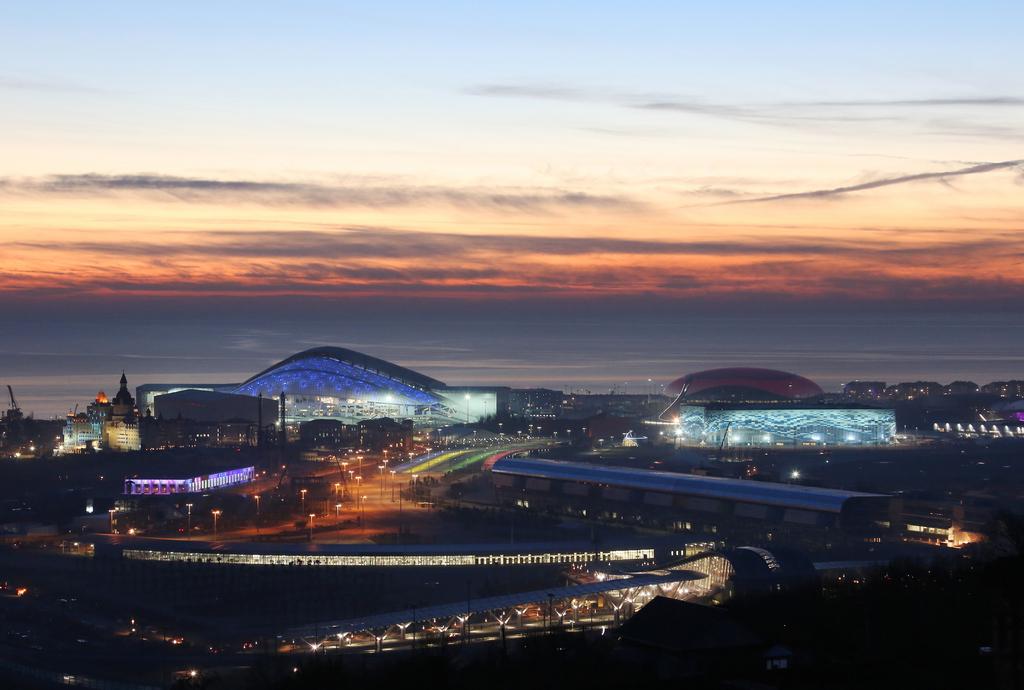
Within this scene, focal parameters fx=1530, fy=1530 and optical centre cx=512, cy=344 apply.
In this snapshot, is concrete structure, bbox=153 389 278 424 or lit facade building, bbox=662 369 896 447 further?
concrete structure, bbox=153 389 278 424

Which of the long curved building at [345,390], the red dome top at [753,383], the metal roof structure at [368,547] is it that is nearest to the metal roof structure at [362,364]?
the long curved building at [345,390]

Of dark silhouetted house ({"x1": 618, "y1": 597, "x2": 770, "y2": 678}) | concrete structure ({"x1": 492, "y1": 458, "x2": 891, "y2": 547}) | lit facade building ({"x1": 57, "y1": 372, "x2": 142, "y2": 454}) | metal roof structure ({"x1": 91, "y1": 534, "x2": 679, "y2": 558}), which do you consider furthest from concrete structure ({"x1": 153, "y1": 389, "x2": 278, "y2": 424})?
dark silhouetted house ({"x1": 618, "y1": 597, "x2": 770, "y2": 678})

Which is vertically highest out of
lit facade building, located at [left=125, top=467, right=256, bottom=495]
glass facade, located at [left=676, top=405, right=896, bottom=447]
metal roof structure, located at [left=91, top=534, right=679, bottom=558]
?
glass facade, located at [left=676, top=405, right=896, bottom=447]

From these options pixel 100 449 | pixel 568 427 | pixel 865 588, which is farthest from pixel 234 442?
pixel 865 588

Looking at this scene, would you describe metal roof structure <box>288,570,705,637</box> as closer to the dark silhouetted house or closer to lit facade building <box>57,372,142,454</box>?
the dark silhouetted house

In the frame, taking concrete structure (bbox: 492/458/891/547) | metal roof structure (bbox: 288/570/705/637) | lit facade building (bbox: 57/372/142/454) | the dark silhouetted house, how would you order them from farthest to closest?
1. lit facade building (bbox: 57/372/142/454)
2. concrete structure (bbox: 492/458/891/547)
3. metal roof structure (bbox: 288/570/705/637)
4. the dark silhouetted house

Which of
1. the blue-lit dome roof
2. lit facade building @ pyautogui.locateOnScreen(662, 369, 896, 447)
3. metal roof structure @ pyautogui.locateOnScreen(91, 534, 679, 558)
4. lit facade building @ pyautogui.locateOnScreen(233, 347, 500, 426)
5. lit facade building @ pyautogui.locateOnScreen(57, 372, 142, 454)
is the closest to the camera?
metal roof structure @ pyautogui.locateOnScreen(91, 534, 679, 558)

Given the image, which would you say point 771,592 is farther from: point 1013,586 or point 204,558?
point 1013,586

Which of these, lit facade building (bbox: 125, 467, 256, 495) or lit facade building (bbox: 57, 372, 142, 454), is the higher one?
lit facade building (bbox: 57, 372, 142, 454)

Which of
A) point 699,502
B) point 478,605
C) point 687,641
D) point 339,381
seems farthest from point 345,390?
point 687,641
